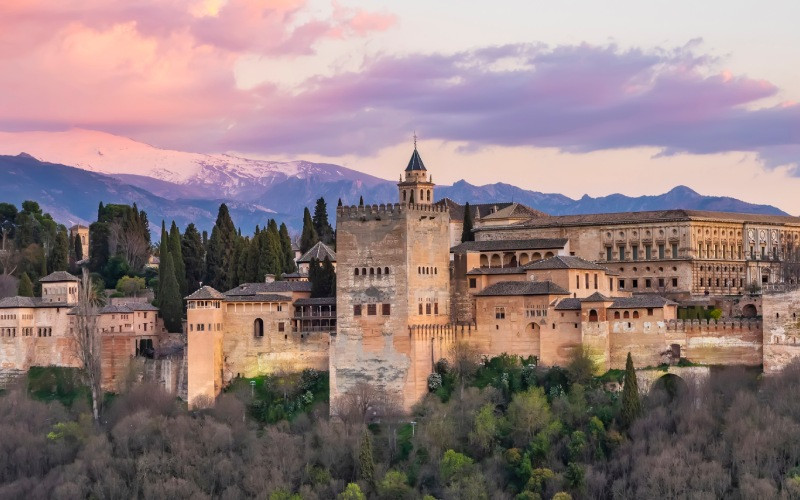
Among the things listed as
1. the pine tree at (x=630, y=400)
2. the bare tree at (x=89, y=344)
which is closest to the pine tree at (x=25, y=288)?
the bare tree at (x=89, y=344)

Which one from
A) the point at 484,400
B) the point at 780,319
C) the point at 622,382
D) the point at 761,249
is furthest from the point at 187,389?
the point at 761,249

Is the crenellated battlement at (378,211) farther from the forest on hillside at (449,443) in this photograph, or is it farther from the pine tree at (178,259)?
the pine tree at (178,259)

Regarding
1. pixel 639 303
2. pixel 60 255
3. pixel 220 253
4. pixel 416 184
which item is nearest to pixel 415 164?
pixel 416 184

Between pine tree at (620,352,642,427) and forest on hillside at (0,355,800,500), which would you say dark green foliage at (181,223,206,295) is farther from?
pine tree at (620,352,642,427)

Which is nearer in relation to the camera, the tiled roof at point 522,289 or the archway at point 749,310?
the tiled roof at point 522,289

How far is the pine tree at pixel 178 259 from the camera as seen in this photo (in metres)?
65.1

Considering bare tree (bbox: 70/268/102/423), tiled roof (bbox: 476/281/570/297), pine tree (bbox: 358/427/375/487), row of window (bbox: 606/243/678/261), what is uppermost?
row of window (bbox: 606/243/678/261)

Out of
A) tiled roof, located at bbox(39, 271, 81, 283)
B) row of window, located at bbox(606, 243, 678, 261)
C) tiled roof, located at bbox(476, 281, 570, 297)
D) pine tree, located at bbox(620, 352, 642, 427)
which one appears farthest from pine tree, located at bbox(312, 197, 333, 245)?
pine tree, located at bbox(620, 352, 642, 427)

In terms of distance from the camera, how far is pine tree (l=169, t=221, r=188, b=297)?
6512 cm

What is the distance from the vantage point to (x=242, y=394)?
54.0m

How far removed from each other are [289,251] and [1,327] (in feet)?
43.8

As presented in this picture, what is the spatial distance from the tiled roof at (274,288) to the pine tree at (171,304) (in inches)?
174

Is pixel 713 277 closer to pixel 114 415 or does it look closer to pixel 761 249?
pixel 761 249

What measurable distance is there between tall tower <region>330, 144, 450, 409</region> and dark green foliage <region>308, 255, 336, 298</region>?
15.7ft
